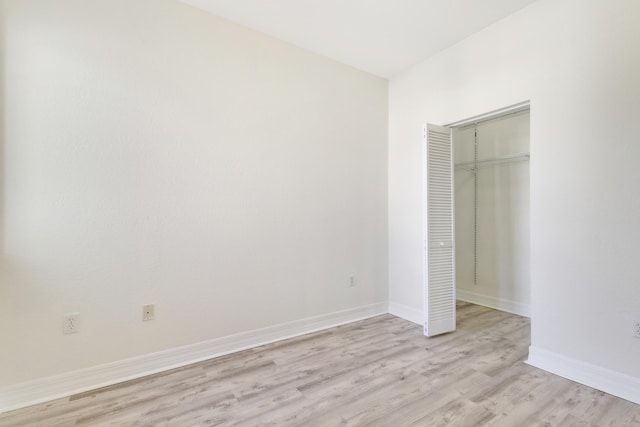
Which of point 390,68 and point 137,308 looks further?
point 390,68

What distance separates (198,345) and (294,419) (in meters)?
1.07

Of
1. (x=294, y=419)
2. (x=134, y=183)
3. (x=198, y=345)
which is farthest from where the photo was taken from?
(x=198, y=345)

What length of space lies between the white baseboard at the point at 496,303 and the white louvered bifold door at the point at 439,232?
1.06 meters

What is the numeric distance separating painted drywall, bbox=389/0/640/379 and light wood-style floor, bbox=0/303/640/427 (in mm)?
363

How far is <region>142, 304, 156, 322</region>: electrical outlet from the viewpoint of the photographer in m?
2.21

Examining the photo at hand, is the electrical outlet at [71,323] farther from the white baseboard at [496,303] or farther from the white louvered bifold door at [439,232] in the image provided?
the white baseboard at [496,303]

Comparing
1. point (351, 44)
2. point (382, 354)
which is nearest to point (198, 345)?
point (382, 354)

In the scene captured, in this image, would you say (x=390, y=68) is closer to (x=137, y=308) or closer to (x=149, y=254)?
(x=149, y=254)

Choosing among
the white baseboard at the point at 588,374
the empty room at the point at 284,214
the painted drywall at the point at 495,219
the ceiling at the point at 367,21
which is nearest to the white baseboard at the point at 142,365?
the empty room at the point at 284,214

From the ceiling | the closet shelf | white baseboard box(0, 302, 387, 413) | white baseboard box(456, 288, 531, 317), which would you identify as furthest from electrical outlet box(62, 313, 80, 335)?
the closet shelf

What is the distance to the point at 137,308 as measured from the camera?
2186 millimetres

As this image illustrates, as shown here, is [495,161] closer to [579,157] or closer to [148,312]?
[579,157]

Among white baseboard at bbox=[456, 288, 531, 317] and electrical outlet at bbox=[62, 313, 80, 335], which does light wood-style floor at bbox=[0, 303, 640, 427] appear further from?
white baseboard at bbox=[456, 288, 531, 317]

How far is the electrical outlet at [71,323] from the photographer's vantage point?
1.96 m
